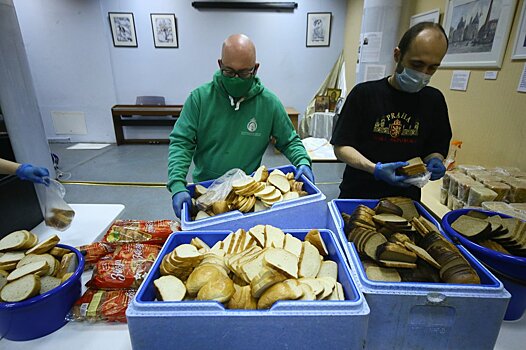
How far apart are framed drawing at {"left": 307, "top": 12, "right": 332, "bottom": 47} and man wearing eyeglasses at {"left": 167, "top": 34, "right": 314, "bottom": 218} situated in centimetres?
467

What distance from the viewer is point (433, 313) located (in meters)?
0.68

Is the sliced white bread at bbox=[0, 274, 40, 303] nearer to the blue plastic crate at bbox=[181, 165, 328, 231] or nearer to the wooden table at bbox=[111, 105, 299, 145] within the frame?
the blue plastic crate at bbox=[181, 165, 328, 231]

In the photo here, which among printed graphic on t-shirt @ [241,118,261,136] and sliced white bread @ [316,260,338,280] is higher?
printed graphic on t-shirt @ [241,118,261,136]

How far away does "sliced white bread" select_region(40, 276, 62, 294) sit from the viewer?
744 mm

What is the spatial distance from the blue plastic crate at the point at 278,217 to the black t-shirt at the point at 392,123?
1.43 ft

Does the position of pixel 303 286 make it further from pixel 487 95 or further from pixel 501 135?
pixel 487 95

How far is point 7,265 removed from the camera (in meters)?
0.81

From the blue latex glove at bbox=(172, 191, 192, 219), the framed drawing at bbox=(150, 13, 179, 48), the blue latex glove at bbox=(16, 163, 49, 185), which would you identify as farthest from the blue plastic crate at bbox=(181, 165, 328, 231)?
the framed drawing at bbox=(150, 13, 179, 48)

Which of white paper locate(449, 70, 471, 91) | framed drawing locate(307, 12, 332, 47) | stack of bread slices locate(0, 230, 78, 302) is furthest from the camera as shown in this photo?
framed drawing locate(307, 12, 332, 47)

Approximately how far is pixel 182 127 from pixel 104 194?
105 inches

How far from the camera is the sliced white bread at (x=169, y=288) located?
66cm

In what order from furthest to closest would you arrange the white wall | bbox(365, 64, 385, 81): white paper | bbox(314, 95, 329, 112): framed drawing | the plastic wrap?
the white wall
bbox(314, 95, 329, 112): framed drawing
bbox(365, 64, 385, 81): white paper
the plastic wrap

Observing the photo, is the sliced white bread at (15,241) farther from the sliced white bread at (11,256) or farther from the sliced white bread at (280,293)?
the sliced white bread at (280,293)

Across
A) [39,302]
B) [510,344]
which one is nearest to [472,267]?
[510,344]
